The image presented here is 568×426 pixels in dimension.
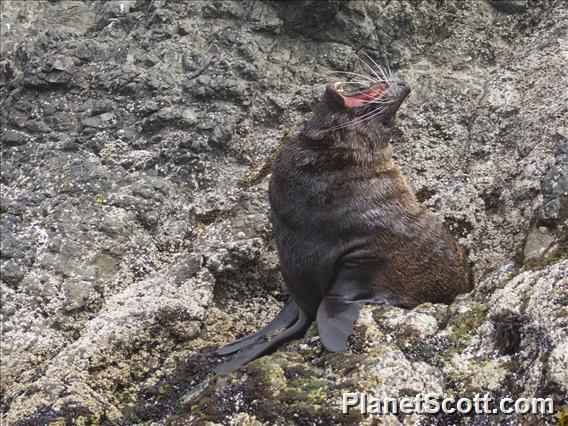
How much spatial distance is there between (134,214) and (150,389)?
Result: 4.64 feet

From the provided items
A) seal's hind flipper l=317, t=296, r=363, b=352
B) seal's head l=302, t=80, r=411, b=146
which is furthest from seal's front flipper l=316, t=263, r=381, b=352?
seal's head l=302, t=80, r=411, b=146

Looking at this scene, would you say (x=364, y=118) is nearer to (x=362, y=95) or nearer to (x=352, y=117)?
(x=352, y=117)

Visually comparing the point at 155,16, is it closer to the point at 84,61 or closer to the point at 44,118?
the point at 84,61

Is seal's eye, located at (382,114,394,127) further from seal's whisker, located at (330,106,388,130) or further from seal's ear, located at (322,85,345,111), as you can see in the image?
seal's ear, located at (322,85,345,111)

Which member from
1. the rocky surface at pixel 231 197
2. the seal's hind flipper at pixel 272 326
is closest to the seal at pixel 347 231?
the seal's hind flipper at pixel 272 326

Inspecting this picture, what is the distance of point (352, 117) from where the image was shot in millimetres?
4535

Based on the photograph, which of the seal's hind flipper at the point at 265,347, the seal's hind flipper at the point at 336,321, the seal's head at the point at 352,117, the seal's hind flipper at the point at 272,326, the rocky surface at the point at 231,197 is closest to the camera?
the rocky surface at the point at 231,197

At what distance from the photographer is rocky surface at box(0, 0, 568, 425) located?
10.4 ft

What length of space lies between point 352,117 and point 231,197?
121cm

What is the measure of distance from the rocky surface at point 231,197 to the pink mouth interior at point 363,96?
31.8 inches

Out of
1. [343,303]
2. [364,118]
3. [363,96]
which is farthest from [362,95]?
[343,303]

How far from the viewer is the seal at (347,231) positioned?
13.5 ft

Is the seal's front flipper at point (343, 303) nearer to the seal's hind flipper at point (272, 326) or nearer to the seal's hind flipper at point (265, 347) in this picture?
the seal's hind flipper at point (265, 347)

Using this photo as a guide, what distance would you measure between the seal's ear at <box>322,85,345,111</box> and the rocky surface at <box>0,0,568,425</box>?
90 centimetres
